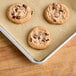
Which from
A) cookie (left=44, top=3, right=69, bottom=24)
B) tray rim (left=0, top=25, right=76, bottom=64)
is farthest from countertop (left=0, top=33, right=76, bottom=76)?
cookie (left=44, top=3, right=69, bottom=24)

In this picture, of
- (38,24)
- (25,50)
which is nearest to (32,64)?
(25,50)

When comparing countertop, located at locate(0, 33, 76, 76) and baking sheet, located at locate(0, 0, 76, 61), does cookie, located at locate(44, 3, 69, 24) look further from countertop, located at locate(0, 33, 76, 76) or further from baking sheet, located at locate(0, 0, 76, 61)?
countertop, located at locate(0, 33, 76, 76)

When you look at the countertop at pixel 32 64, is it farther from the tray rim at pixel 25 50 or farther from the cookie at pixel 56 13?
the cookie at pixel 56 13

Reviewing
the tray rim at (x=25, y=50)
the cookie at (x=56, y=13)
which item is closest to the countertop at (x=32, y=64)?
the tray rim at (x=25, y=50)

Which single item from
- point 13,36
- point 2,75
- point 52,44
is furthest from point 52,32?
point 2,75

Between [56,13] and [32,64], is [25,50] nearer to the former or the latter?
[32,64]

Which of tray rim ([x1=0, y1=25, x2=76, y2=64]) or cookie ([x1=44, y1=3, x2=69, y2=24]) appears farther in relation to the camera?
cookie ([x1=44, y1=3, x2=69, y2=24])
